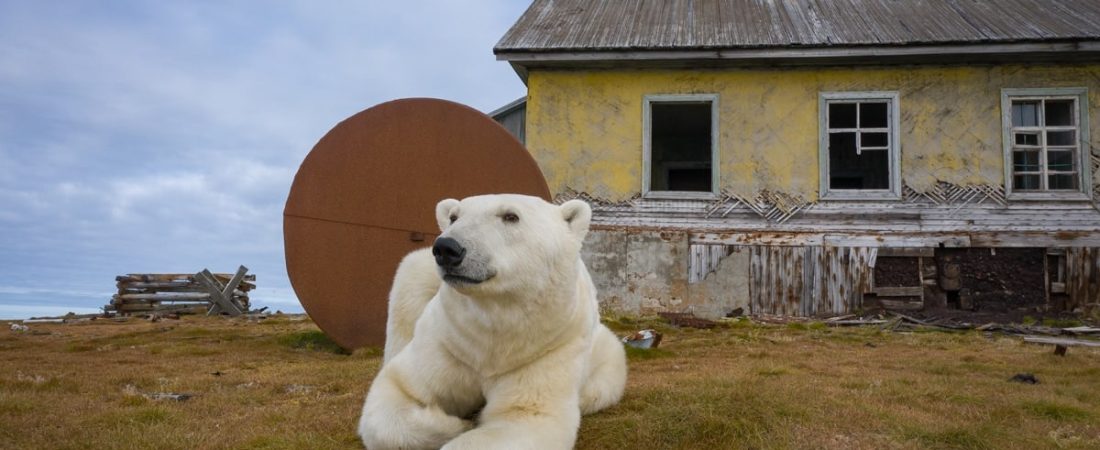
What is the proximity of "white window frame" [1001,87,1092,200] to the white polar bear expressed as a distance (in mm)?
11238

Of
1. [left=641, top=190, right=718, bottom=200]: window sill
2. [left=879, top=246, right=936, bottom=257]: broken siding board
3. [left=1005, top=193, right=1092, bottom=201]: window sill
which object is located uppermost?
[left=641, top=190, right=718, bottom=200]: window sill

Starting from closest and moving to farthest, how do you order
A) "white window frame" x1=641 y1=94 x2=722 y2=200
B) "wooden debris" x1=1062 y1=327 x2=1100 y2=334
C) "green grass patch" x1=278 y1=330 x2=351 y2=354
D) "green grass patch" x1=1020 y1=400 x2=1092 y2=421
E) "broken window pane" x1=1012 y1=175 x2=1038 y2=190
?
1. "green grass patch" x1=1020 y1=400 x2=1092 y2=421
2. "green grass patch" x1=278 y1=330 x2=351 y2=354
3. "wooden debris" x1=1062 y1=327 x2=1100 y2=334
4. "white window frame" x1=641 y1=94 x2=722 y2=200
5. "broken window pane" x1=1012 y1=175 x2=1038 y2=190

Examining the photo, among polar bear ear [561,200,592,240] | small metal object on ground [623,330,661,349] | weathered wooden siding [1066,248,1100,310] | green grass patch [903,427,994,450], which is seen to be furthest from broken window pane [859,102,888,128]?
polar bear ear [561,200,592,240]

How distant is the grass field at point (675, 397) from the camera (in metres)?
3.14

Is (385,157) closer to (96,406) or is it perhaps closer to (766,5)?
(96,406)

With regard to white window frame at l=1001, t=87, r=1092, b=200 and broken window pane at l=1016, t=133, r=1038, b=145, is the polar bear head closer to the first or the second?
white window frame at l=1001, t=87, r=1092, b=200

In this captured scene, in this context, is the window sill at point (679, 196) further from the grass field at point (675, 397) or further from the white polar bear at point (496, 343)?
the white polar bear at point (496, 343)

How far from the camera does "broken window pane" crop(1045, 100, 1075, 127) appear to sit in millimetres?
11844

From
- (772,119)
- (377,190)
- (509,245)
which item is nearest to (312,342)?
(377,190)

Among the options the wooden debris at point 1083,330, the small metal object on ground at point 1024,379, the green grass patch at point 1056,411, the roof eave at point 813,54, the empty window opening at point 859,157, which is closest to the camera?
the green grass patch at point 1056,411

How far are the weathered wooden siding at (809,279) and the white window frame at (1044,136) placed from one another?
2.59m

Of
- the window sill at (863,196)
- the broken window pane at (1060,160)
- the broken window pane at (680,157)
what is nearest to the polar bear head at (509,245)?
the window sill at (863,196)

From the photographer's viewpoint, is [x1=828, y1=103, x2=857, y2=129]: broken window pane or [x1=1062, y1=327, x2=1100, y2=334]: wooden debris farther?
[x1=828, y1=103, x2=857, y2=129]: broken window pane

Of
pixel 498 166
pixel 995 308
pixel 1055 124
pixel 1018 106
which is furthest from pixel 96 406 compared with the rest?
pixel 1055 124
